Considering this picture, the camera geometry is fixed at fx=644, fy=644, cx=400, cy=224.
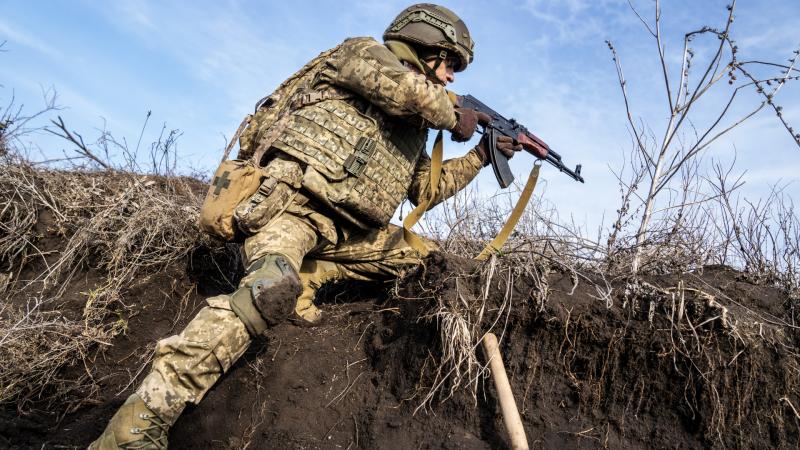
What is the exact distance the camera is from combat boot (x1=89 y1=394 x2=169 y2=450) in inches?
119

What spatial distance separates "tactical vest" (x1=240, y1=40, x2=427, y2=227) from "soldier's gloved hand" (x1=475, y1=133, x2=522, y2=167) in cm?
83

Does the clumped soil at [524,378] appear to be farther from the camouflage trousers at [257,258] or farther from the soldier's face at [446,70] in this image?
A: the soldier's face at [446,70]

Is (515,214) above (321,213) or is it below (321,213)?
above

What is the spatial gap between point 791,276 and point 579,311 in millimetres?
1442

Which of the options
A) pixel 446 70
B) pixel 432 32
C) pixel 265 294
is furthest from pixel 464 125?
pixel 265 294

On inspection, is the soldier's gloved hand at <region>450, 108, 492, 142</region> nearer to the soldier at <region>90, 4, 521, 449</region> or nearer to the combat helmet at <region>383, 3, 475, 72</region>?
the soldier at <region>90, 4, 521, 449</region>

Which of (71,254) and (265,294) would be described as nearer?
(265,294)

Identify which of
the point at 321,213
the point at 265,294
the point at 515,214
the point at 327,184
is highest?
the point at 515,214

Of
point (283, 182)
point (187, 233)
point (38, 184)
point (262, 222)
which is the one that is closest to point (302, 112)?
point (283, 182)

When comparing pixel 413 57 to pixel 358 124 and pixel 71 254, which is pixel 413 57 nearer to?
pixel 358 124

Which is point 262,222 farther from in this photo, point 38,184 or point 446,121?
point 38,184

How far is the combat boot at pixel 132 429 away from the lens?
9.95 feet

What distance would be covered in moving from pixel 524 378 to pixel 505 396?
334 mm

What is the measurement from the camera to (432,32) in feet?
14.1
